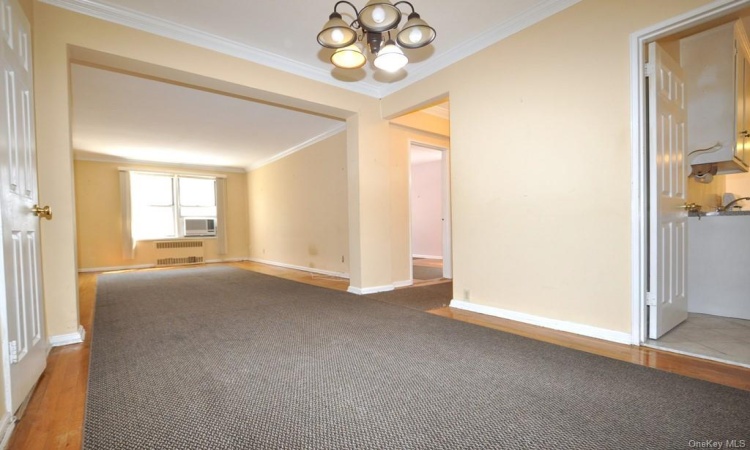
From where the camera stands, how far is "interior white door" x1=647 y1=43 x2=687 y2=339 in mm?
2283

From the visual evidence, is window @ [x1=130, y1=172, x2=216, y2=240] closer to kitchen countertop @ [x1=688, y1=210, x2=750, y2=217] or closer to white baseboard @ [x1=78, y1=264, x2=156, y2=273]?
white baseboard @ [x1=78, y1=264, x2=156, y2=273]

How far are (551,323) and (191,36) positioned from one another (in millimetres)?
3993

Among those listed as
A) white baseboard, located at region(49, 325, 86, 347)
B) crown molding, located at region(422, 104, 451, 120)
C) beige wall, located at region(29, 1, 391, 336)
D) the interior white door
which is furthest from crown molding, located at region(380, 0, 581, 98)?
white baseboard, located at region(49, 325, 86, 347)

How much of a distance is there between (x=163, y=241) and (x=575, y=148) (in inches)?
346

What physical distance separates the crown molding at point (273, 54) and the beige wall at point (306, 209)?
200cm

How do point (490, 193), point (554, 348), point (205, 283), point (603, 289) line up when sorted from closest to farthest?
1. point (554, 348)
2. point (603, 289)
3. point (490, 193)
4. point (205, 283)

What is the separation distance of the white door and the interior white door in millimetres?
3624

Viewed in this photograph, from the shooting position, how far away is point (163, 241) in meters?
8.05

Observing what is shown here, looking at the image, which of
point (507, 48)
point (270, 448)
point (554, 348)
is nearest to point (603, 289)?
point (554, 348)

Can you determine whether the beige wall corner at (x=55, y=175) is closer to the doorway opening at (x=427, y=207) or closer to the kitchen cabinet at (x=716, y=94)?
the kitchen cabinet at (x=716, y=94)

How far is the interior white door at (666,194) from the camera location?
228 centimetres

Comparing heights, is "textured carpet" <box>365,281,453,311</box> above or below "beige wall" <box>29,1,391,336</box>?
below

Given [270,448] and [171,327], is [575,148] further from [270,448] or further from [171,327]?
[171,327]

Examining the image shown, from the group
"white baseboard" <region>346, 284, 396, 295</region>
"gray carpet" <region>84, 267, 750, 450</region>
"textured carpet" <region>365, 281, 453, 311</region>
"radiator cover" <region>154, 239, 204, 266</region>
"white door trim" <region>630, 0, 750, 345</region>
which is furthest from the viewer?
"radiator cover" <region>154, 239, 204, 266</region>
